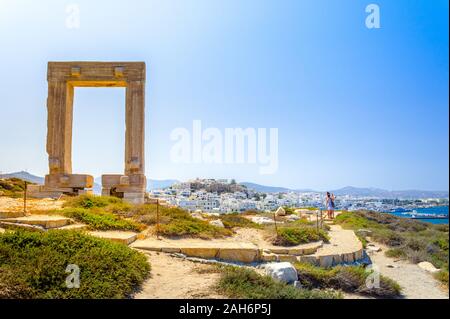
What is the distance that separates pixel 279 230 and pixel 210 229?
2029 mm

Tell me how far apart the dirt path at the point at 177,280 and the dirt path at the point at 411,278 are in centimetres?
387

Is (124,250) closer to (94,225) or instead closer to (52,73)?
(94,225)

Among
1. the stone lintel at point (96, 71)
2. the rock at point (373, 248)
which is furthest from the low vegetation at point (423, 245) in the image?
the stone lintel at point (96, 71)

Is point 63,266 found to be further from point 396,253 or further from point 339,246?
point 396,253

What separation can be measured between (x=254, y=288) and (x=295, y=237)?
4845mm

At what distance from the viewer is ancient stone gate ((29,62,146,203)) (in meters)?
16.1

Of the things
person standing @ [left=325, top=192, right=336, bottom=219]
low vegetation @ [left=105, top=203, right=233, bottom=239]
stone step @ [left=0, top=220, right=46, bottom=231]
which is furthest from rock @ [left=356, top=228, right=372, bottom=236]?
stone step @ [left=0, top=220, right=46, bottom=231]

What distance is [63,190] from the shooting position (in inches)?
623

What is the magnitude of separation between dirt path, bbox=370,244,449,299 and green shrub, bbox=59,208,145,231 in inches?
256

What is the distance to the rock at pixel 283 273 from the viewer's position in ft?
20.3

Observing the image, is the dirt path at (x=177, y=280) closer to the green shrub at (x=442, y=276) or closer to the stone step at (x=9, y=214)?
the stone step at (x=9, y=214)

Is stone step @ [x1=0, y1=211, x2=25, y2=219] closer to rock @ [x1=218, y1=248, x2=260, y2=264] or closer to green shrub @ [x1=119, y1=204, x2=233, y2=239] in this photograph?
green shrub @ [x1=119, y1=204, x2=233, y2=239]

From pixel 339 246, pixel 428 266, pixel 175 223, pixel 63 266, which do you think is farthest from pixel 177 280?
pixel 428 266
